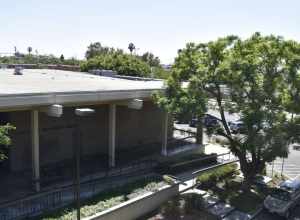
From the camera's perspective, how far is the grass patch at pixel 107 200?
13611mm

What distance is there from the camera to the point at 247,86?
1605cm

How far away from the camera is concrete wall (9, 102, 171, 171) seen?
18391mm

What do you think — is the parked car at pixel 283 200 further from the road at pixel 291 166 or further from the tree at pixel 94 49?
the tree at pixel 94 49

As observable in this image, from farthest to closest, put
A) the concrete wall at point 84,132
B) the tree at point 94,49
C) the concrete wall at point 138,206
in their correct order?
1. the tree at point 94,49
2. the concrete wall at point 84,132
3. the concrete wall at point 138,206

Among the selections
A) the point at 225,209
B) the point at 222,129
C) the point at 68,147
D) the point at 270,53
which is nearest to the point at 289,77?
the point at 270,53

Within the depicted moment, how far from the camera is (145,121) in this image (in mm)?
24969

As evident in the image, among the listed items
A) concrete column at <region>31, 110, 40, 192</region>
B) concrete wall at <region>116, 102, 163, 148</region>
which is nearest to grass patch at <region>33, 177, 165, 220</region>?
concrete column at <region>31, 110, 40, 192</region>

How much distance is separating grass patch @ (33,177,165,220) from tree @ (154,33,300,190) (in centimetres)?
414

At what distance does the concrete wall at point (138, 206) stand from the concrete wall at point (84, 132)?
21.8ft

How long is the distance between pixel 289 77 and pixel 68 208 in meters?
11.5

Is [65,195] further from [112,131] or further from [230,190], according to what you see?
[230,190]

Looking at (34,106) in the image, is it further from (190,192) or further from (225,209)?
(225,209)

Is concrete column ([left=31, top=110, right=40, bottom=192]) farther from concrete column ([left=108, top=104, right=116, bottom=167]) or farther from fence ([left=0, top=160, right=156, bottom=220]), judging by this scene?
concrete column ([left=108, top=104, right=116, bottom=167])

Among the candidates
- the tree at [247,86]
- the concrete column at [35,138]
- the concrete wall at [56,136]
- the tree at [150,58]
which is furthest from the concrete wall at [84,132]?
the tree at [150,58]
